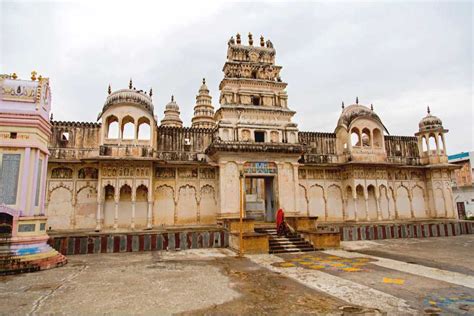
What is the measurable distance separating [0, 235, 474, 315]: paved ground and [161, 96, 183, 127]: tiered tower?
2510cm

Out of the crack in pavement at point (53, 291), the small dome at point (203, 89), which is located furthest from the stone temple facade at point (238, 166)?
the small dome at point (203, 89)

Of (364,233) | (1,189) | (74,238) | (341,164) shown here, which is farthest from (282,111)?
(1,189)

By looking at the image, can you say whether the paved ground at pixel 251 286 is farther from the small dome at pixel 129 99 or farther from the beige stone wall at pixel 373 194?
the beige stone wall at pixel 373 194

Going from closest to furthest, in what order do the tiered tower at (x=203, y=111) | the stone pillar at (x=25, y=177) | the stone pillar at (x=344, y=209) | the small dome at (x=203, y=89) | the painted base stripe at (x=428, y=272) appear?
the painted base stripe at (x=428, y=272)
the stone pillar at (x=25, y=177)
the stone pillar at (x=344, y=209)
the tiered tower at (x=203, y=111)
the small dome at (x=203, y=89)

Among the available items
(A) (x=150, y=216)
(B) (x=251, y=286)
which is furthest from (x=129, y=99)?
(B) (x=251, y=286)

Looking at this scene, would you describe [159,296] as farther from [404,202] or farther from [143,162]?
[404,202]

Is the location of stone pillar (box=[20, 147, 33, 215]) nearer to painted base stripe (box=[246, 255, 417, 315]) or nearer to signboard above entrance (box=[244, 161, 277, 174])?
painted base stripe (box=[246, 255, 417, 315])

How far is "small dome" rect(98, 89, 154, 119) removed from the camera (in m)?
19.5

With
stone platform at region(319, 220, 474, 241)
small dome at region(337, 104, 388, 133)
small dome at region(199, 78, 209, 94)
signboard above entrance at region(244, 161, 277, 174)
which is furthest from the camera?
small dome at region(199, 78, 209, 94)

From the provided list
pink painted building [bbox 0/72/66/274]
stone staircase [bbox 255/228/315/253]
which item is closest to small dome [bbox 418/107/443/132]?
stone staircase [bbox 255/228/315/253]

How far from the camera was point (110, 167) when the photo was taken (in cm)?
1880

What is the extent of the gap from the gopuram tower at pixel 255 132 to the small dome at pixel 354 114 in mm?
5000

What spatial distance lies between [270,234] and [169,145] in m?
9.56

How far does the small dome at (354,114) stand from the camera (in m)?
23.7
